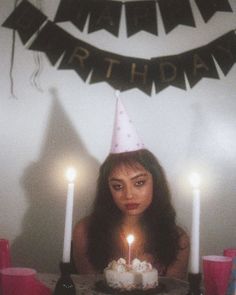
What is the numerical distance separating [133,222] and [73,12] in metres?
0.78

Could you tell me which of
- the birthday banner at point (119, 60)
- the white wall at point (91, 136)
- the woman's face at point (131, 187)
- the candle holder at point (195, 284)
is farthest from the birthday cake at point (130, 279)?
the birthday banner at point (119, 60)

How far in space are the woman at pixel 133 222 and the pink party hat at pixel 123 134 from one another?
0.13ft

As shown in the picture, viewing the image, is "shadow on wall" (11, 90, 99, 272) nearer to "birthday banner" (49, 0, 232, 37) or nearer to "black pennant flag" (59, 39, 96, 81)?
"black pennant flag" (59, 39, 96, 81)

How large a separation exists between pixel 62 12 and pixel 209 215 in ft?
2.97

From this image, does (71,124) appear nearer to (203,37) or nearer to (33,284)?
(203,37)

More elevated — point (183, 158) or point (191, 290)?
point (183, 158)

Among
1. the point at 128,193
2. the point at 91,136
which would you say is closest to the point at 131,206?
the point at 128,193

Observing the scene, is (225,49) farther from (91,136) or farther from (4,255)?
(4,255)

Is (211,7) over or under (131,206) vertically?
over

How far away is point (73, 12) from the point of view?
1.67 metres

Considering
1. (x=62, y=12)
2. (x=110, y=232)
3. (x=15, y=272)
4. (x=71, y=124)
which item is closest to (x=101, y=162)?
(x=71, y=124)

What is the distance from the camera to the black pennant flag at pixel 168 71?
1.65 metres

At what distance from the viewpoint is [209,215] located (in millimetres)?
1648

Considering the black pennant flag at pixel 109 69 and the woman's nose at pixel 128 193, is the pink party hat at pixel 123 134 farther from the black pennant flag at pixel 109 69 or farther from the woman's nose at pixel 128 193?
the black pennant flag at pixel 109 69
